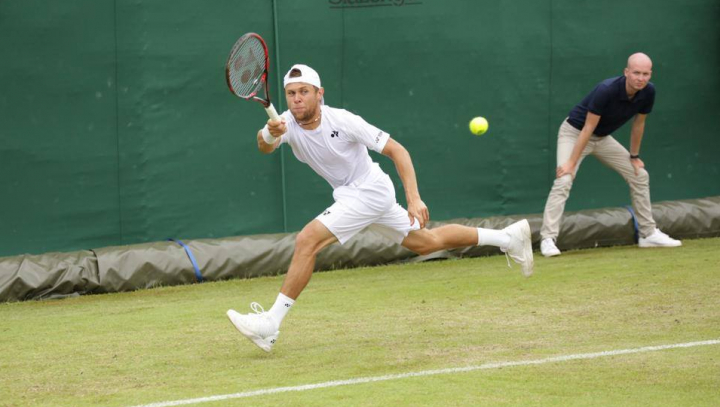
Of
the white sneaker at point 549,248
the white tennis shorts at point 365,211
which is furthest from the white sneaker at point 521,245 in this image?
the white sneaker at point 549,248

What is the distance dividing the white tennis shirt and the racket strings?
11.8 inches

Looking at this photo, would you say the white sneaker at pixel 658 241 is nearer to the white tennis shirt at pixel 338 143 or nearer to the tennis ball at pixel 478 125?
the tennis ball at pixel 478 125

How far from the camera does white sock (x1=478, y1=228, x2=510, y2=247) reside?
26.8 feet

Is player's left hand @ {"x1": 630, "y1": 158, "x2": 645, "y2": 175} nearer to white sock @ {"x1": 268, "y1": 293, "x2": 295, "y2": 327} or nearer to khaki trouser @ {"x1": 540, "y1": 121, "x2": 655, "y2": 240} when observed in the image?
khaki trouser @ {"x1": 540, "y1": 121, "x2": 655, "y2": 240}

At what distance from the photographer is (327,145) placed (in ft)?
24.2

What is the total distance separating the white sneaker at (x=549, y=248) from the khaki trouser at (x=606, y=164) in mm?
46

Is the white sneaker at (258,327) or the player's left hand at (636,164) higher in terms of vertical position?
the player's left hand at (636,164)

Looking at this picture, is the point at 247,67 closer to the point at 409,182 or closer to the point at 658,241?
the point at 409,182

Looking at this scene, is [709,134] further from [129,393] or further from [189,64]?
[129,393]

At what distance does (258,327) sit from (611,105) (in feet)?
17.8

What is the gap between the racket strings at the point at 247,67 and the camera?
23.9 feet

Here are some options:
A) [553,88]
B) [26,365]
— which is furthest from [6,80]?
[553,88]

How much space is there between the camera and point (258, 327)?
6824 mm

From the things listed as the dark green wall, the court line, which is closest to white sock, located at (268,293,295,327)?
the court line
